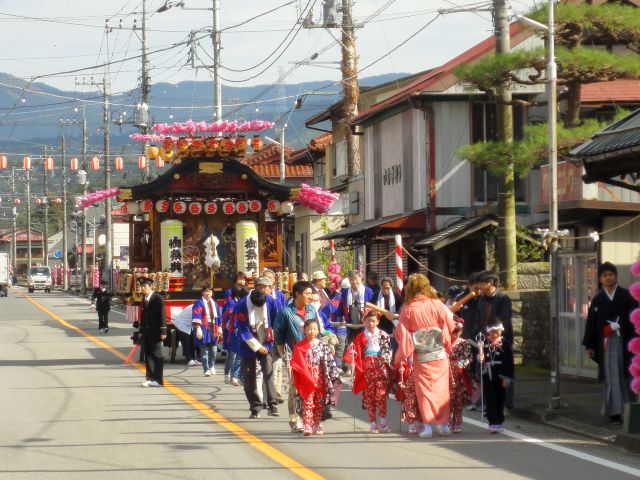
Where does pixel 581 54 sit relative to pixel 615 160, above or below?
above

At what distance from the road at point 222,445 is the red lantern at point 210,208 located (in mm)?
7531

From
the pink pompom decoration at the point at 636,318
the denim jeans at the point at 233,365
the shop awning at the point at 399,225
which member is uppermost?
the shop awning at the point at 399,225

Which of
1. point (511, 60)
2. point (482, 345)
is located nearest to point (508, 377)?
point (482, 345)

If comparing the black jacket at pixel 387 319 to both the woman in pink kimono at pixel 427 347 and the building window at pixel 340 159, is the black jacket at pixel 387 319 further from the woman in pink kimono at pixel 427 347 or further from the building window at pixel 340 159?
the building window at pixel 340 159

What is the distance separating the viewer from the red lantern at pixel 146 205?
27.3 metres

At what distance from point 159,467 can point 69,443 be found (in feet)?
7.41

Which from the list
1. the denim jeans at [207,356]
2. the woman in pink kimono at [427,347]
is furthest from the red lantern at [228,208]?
the woman in pink kimono at [427,347]

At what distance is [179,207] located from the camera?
27672 millimetres

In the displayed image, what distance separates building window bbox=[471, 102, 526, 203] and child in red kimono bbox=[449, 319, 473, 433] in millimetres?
16411

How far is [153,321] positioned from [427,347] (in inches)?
300

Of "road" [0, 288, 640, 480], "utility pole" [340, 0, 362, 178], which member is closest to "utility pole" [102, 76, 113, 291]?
"utility pole" [340, 0, 362, 178]

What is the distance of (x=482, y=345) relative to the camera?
1482cm

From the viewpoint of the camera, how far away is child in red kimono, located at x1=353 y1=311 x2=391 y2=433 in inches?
567

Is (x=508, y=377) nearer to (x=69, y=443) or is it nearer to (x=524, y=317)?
(x=69, y=443)
